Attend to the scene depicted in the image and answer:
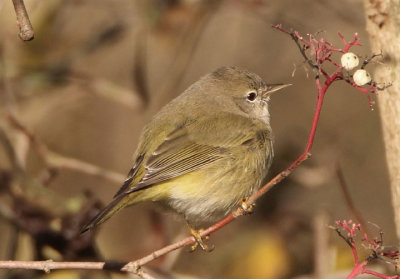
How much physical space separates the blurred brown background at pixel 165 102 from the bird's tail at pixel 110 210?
0.67 metres

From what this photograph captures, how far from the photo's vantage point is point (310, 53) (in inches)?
92.0

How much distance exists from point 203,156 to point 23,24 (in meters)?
1.96

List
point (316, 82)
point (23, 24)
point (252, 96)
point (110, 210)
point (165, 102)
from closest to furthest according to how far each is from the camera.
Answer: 1. point (23, 24)
2. point (316, 82)
3. point (110, 210)
4. point (252, 96)
5. point (165, 102)

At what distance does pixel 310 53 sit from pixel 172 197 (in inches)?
63.6

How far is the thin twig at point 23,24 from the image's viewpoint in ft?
6.89

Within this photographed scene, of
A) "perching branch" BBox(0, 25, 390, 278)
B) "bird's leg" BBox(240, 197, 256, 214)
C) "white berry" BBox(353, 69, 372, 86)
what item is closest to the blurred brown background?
"bird's leg" BBox(240, 197, 256, 214)

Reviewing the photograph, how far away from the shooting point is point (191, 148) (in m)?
3.95

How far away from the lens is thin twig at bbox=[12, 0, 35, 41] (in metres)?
2.10

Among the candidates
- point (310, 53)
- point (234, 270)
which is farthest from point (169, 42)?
point (310, 53)

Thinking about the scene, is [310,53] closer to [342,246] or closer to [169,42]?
[342,246]

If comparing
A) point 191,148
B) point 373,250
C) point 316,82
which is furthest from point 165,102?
point 373,250

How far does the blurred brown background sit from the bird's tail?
0.67 metres

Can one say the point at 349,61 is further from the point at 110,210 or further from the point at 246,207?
the point at 110,210

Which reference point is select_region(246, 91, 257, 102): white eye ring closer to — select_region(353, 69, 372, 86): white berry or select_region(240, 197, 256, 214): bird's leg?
select_region(240, 197, 256, 214): bird's leg
